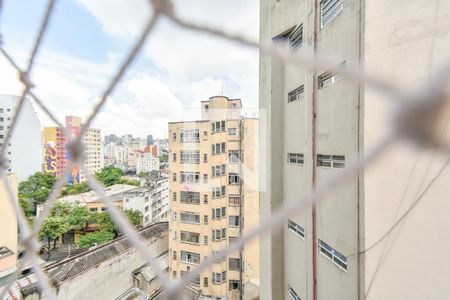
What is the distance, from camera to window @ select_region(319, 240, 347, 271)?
198cm

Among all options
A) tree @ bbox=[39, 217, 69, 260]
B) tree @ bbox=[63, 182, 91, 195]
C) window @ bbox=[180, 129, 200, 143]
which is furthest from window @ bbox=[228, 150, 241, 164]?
tree @ bbox=[63, 182, 91, 195]

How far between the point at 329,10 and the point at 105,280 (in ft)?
29.3

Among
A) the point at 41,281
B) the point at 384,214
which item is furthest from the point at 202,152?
the point at 41,281

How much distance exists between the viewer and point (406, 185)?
1513 mm

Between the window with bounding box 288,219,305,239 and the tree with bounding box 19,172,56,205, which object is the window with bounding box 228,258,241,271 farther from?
the tree with bounding box 19,172,56,205

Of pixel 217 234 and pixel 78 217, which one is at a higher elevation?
pixel 217 234

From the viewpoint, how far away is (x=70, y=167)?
1.84 feet

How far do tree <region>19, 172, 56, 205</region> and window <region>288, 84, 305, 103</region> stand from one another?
639 inches

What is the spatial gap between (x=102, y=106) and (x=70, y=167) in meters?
0.16


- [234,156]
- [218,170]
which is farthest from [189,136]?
[234,156]

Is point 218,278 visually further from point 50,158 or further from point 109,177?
point 50,158

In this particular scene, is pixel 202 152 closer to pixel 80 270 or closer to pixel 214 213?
pixel 214 213

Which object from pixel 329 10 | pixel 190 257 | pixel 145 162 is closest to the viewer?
pixel 329 10

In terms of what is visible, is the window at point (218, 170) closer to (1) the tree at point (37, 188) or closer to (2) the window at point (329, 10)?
(2) the window at point (329, 10)
